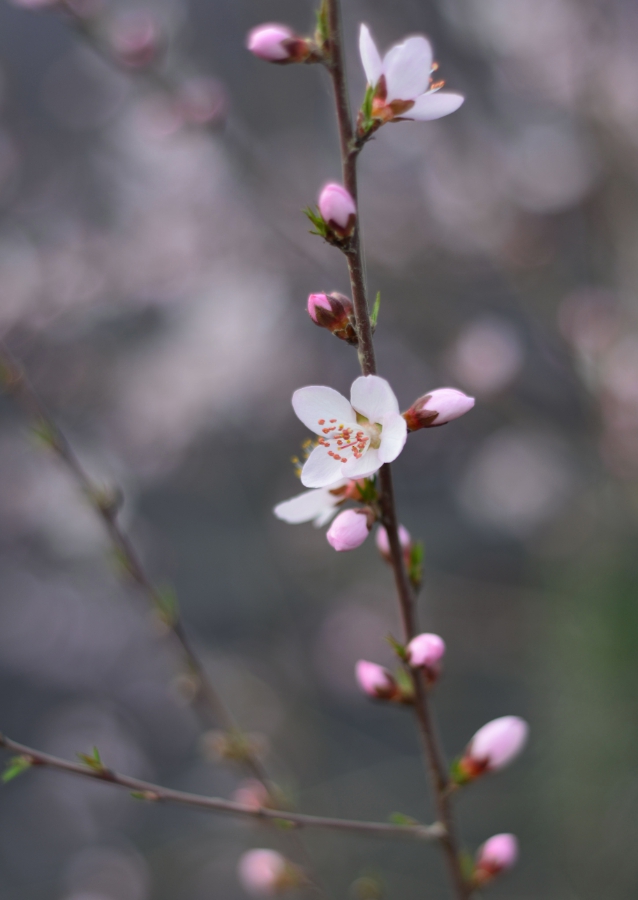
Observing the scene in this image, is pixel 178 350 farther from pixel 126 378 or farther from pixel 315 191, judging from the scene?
pixel 315 191

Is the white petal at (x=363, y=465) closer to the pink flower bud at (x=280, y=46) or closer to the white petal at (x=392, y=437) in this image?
the white petal at (x=392, y=437)

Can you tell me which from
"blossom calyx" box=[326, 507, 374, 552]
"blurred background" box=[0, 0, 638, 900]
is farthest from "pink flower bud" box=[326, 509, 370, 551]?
"blurred background" box=[0, 0, 638, 900]

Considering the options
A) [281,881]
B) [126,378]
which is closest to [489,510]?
[126,378]

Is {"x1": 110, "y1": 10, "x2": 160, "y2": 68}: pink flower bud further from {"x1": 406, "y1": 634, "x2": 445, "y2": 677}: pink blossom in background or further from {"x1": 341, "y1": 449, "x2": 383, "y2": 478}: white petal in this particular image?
{"x1": 406, "y1": 634, "x2": 445, "y2": 677}: pink blossom in background

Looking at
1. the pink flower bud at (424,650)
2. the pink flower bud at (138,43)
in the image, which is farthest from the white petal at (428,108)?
the pink flower bud at (138,43)

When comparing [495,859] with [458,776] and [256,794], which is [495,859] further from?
[256,794]

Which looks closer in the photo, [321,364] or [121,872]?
[121,872]
